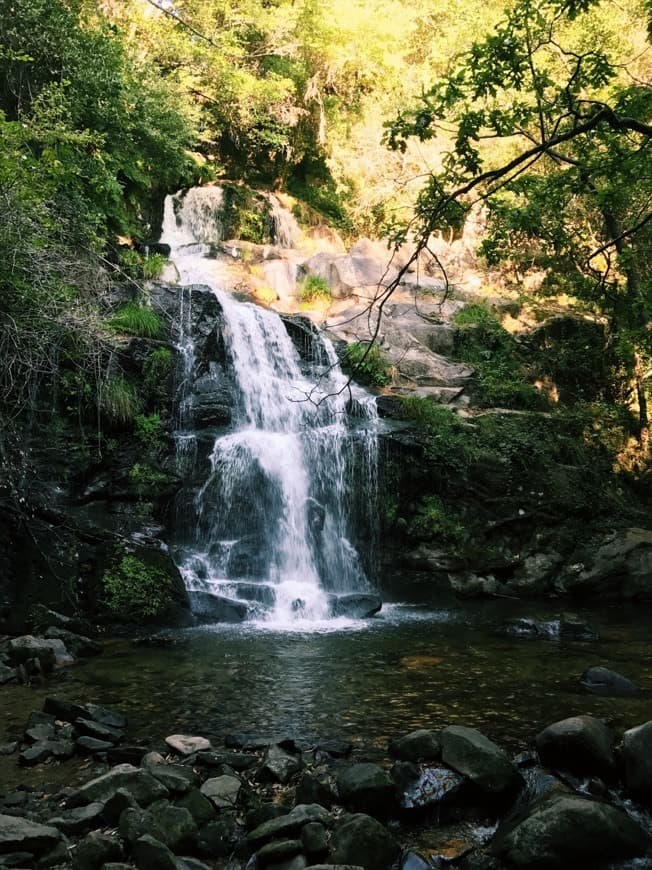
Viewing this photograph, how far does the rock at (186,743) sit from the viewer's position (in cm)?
471

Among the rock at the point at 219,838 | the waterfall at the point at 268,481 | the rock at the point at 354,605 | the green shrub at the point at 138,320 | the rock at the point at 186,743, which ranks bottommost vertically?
the rock at the point at 219,838

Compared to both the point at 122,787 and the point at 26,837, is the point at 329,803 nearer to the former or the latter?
the point at 122,787

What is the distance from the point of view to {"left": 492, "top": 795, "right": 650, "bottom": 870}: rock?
10.8 feet

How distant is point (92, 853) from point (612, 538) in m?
11.7

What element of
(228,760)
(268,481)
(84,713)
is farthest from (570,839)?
(268,481)

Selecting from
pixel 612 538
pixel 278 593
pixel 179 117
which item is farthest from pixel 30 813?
pixel 179 117

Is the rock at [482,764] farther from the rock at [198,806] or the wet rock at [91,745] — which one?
the wet rock at [91,745]

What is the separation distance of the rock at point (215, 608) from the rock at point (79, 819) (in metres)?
5.56

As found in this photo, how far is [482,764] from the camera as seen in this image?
4102 mm

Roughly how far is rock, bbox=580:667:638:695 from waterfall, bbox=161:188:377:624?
14.9 feet

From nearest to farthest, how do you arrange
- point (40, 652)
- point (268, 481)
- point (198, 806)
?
point (198, 806), point (40, 652), point (268, 481)

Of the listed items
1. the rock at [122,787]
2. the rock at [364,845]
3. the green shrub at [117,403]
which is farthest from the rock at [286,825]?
the green shrub at [117,403]

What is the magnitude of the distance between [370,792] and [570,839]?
1.14 meters

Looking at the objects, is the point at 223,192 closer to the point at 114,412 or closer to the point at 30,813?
the point at 114,412
